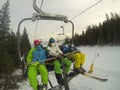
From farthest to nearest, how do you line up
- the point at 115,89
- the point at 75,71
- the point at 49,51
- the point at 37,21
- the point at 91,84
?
the point at 91,84, the point at 115,89, the point at 75,71, the point at 49,51, the point at 37,21

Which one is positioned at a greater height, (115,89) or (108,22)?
(108,22)

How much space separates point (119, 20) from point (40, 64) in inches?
2253

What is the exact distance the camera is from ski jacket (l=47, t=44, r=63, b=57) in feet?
29.9

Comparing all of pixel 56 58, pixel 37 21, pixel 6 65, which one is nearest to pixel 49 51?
pixel 56 58

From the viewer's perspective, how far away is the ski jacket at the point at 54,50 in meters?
9.11

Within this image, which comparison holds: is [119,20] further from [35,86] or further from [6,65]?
[35,86]

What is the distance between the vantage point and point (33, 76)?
8.84 meters

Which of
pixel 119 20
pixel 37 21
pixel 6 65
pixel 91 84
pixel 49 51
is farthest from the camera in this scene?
pixel 119 20

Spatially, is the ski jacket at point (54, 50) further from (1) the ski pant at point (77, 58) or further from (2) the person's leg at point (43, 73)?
(1) the ski pant at point (77, 58)

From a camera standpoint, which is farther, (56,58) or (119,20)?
(119,20)

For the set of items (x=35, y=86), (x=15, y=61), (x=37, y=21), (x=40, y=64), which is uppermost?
(x=37, y=21)

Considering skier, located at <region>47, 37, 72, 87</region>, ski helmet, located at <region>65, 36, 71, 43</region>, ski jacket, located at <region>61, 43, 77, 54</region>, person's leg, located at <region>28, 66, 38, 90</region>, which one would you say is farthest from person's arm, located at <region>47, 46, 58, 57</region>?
ski helmet, located at <region>65, 36, 71, 43</region>

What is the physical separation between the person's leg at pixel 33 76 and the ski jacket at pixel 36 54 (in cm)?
27

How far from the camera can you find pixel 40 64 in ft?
29.2
